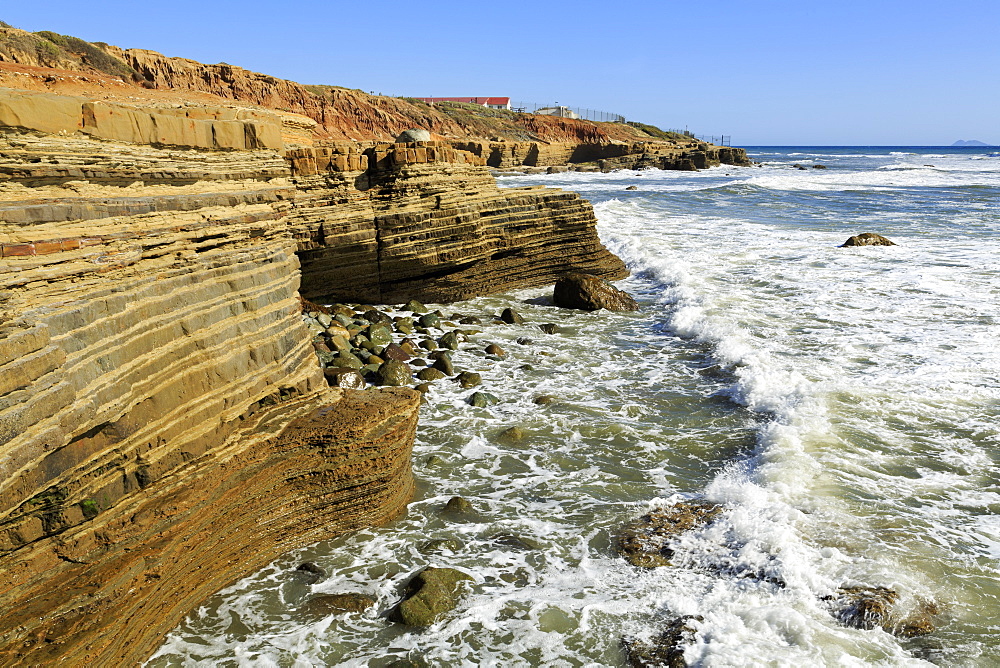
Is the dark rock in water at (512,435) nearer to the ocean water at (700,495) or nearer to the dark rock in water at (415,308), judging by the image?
the ocean water at (700,495)

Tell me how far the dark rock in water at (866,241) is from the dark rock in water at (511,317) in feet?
38.3

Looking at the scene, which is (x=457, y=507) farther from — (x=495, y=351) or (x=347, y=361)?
(x=495, y=351)

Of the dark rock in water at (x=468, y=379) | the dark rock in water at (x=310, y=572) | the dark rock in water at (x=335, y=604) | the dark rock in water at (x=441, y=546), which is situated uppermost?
the dark rock in water at (x=468, y=379)

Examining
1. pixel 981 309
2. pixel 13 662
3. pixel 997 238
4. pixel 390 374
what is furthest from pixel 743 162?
pixel 13 662

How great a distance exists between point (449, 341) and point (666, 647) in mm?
6741

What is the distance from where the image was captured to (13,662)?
329cm

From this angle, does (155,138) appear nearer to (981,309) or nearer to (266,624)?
(266,624)

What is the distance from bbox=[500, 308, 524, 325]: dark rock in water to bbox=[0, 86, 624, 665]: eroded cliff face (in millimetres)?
6104

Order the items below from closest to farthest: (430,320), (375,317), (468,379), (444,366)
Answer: (468,379) → (444,366) → (375,317) → (430,320)

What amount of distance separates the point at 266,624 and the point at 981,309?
13.0 metres

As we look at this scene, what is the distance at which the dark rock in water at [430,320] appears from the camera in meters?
11.4

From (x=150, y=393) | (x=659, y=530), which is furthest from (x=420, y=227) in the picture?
(x=150, y=393)

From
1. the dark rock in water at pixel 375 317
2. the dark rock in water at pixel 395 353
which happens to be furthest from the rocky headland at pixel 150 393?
the dark rock in water at pixel 375 317

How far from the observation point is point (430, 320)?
11.5m
